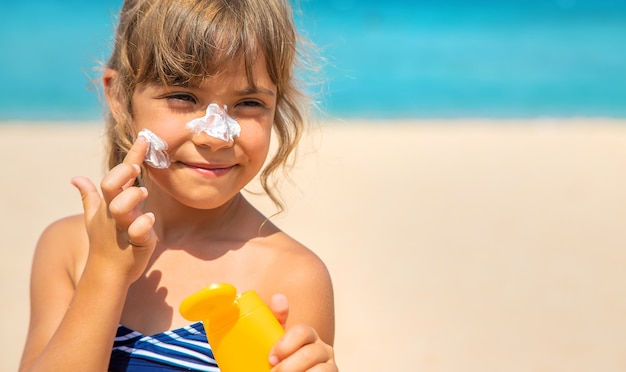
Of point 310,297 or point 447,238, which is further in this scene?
point 447,238

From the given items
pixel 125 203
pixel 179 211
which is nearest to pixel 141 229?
pixel 125 203

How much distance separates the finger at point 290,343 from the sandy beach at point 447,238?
100 inches

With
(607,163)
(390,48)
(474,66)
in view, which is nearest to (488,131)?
(607,163)

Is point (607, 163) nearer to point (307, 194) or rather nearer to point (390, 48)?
point (307, 194)

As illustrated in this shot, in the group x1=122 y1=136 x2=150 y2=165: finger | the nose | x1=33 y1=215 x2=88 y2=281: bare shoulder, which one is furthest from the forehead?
x1=33 y1=215 x2=88 y2=281: bare shoulder

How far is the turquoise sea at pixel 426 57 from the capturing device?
12.6 meters

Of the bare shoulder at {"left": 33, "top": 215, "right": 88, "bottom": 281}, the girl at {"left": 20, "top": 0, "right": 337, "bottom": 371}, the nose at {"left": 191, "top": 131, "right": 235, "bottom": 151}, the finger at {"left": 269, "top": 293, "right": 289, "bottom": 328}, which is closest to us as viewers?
the finger at {"left": 269, "top": 293, "right": 289, "bottom": 328}

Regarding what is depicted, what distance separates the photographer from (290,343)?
144 centimetres

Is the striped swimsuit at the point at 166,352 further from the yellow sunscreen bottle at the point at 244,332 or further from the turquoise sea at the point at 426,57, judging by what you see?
the turquoise sea at the point at 426,57

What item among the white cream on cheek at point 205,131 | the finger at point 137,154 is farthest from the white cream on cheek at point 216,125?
the finger at point 137,154

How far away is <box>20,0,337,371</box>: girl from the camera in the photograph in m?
1.70

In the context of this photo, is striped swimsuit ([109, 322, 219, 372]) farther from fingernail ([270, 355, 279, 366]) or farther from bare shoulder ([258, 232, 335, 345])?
fingernail ([270, 355, 279, 366])

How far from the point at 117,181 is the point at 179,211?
508mm

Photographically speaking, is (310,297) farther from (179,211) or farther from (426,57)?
(426,57)
